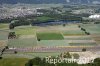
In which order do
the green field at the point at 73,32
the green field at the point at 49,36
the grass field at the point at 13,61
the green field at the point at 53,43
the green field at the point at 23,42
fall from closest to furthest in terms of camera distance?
the grass field at the point at 13,61 → the green field at the point at 23,42 → the green field at the point at 53,43 → the green field at the point at 49,36 → the green field at the point at 73,32

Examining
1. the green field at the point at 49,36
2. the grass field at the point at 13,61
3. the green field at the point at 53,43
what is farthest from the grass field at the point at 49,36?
the grass field at the point at 13,61

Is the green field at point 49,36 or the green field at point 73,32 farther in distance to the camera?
the green field at point 73,32

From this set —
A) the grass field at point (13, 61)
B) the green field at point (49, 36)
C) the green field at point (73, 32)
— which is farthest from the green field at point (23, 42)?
the green field at point (73, 32)

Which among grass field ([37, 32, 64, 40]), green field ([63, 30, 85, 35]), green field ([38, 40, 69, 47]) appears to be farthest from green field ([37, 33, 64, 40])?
green field ([38, 40, 69, 47])

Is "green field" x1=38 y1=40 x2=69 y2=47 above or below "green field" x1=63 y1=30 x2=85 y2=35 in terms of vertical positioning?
above

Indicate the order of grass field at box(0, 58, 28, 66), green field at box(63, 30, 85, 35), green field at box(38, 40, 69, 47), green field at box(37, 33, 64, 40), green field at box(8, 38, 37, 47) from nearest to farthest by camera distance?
grass field at box(0, 58, 28, 66)
green field at box(8, 38, 37, 47)
green field at box(38, 40, 69, 47)
green field at box(37, 33, 64, 40)
green field at box(63, 30, 85, 35)

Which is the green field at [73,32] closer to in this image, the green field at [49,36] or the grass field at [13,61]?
the green field at [49,36]

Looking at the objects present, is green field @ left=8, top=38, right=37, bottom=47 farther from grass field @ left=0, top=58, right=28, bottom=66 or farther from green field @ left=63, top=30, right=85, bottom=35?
green field @ left=63, top=30, right=85, bottom=35

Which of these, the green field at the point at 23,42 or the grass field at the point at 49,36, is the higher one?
the green field at the point at 23,42

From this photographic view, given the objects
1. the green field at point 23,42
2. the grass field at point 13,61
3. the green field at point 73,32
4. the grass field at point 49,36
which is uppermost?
the grass field at point 13,61

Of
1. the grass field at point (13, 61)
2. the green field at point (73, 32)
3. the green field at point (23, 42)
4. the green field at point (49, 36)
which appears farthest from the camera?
the green field at point (73, 32)
